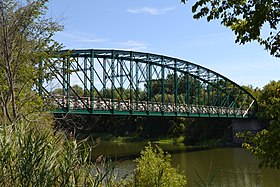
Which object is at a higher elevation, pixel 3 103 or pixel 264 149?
pixel 3 103

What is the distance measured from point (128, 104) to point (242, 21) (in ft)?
124

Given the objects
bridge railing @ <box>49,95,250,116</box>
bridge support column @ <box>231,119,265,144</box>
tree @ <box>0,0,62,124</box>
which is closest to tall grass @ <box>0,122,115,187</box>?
Result: tree @ <box>0,0,62,124</box>

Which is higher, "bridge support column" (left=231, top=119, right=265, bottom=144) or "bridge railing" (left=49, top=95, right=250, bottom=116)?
"bridge railing" (left=49, top=95, right=250, bottom=116)

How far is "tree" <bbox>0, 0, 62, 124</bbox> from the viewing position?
1255cm

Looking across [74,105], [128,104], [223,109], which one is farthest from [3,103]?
[223,109]

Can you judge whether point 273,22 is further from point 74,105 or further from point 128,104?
point 128,104

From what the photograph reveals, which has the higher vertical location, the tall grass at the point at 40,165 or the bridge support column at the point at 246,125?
the tall grass at the point at 40,165

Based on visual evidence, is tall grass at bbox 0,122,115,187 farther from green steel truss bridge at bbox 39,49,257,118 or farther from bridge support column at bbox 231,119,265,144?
bridge support column at bbox 231,119,265,144

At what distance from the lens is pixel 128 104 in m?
43.2

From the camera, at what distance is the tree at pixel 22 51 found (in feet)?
41.2

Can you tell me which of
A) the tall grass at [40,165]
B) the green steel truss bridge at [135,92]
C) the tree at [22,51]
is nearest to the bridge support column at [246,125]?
the green steel truss bridge at [135,92]

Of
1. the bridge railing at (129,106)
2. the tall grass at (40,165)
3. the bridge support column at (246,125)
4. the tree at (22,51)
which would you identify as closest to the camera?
the tall grass at (40,165)

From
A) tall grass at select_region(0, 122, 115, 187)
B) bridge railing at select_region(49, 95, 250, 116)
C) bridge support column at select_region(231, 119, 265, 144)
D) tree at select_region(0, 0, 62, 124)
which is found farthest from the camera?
bridge support column at select_region(231, 119, 265, 144)

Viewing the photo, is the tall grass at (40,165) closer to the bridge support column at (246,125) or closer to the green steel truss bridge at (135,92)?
the green steel truss bridge at (135,92)
